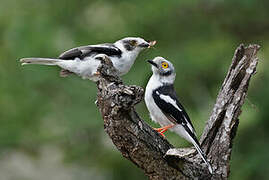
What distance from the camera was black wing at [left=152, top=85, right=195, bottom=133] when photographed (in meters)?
5.35

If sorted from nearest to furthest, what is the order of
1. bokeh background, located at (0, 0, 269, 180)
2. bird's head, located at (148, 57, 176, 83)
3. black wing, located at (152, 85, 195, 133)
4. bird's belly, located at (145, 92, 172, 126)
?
black wing, located at (152, 85, 195, 133) → bird's belly, located at (145, 92, 172, 126) → bird's head, located at (148, 57, 176, 83) → bokeh background, located at (0, 0, 269, 180)

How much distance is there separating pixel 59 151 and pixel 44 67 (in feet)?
6.68

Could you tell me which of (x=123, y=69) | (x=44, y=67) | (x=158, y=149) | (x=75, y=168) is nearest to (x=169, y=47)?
(x=44, y=67)

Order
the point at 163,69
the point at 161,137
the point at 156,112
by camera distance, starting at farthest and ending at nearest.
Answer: the point at 163,69
the point at 156,112
the point at 161,137

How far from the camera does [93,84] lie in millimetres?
8977

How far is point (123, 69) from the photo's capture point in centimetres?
517

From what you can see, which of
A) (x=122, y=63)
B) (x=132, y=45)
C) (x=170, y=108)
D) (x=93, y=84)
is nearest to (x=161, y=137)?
(x=170, y=108)

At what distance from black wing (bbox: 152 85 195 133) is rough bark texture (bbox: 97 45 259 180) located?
0.31 metres

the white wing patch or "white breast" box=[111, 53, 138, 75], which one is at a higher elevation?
"white breast" box=[111, 53, 138, 75]

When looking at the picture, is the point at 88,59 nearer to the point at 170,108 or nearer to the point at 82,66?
the point at 82,66

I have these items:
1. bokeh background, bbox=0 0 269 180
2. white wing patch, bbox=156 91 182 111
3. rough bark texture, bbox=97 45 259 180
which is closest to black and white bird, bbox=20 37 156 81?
white wing patch, bbox=156 91 182 111

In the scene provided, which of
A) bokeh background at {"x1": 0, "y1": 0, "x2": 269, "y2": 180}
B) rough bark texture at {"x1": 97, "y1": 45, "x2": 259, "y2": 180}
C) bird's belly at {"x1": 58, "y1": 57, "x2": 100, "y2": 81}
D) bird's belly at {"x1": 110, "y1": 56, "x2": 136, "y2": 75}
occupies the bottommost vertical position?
rough bark texture at {"x1": 97, "y1": 45, "x2": 259, "y2": 180}

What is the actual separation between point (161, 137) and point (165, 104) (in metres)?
1.08

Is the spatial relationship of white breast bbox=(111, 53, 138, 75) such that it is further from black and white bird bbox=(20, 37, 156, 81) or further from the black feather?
the black feather
